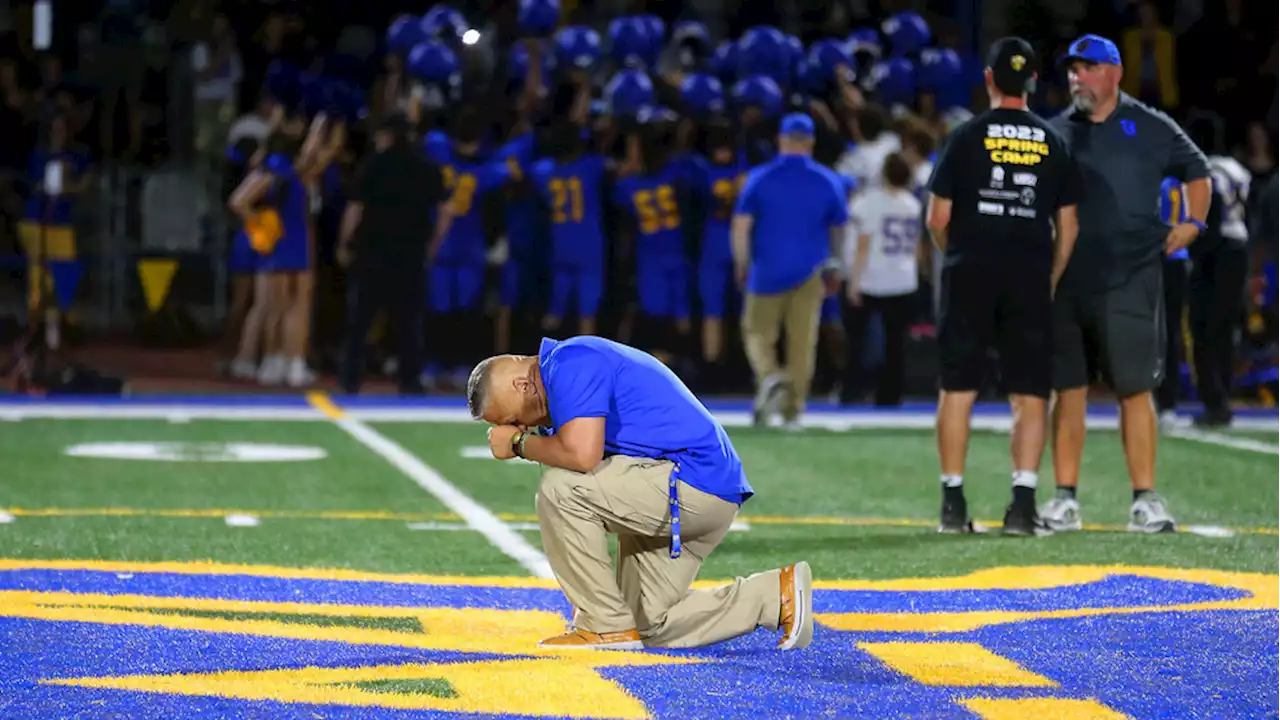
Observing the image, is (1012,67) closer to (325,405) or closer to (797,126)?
(797,126)

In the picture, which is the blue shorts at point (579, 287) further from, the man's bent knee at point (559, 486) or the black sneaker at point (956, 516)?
the man's bent knee at point (559, 486)

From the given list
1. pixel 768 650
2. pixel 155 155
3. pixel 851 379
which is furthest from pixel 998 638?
pixel 155 155

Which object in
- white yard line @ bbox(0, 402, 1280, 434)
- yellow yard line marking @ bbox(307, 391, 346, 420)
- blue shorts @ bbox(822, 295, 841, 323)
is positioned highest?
blue shorts @ bbox(822, 295, 841, 323)

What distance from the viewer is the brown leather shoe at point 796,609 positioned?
636 centimetres

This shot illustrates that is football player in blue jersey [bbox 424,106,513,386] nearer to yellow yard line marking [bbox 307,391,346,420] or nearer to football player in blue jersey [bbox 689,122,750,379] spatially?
yellow yard line marking [bbox 307,391,346,420]

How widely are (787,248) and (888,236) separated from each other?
2.48 metres

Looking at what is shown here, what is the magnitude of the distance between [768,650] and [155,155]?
16889mm

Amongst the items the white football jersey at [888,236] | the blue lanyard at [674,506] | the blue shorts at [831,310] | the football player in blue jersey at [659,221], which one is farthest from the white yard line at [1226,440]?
the blue lanyard at [674,506]

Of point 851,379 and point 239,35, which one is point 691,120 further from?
point 239,35

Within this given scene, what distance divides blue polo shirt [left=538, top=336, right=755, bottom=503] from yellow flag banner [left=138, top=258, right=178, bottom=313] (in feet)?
53.1

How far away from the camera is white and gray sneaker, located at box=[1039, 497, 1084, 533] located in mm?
9680

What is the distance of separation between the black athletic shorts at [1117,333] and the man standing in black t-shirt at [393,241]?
885cm

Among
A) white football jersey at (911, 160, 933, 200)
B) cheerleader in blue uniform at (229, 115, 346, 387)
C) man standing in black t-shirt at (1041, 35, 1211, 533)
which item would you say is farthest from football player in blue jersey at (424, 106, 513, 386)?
man standing in black t-shirt at (1041, 35, 1211, 533)

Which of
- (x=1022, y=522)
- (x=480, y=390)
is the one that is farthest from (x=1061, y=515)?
(x=480, y=390)
